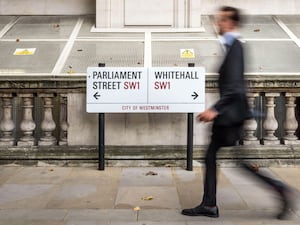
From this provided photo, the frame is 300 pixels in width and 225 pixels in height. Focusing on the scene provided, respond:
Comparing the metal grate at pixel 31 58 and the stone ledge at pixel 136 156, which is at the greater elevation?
the metal grate at pixel 31 58

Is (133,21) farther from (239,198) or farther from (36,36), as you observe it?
(239,198)

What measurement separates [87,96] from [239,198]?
262 centimetres

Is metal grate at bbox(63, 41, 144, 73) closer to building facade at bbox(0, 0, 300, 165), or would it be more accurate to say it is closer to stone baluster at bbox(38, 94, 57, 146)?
building facade at bbox(0, 0, 300, 165)

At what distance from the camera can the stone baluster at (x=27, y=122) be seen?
297 inches

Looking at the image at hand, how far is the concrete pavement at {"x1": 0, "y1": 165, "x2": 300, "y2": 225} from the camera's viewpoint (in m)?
5.04

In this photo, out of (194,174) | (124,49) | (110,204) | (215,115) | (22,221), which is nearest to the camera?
(215,115)

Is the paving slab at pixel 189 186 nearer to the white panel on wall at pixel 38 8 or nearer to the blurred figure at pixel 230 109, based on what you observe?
the blurred figure at pixel 230 109

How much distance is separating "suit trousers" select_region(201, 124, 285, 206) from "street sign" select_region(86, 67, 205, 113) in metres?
2.19

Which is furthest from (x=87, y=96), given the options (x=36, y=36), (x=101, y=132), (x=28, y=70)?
(x=36, y=36)

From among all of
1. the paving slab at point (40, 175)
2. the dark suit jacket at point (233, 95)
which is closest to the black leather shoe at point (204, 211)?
the dark suit jacket at point (233, 95)

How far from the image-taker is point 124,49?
894 centimetres

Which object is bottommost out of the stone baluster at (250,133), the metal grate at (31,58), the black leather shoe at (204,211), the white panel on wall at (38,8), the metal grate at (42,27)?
the black leather shoe at (204,211)

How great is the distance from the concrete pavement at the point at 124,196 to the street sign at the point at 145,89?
92cm

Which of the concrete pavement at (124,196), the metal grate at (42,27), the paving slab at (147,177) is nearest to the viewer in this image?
the concrete pavement at (124,196)
